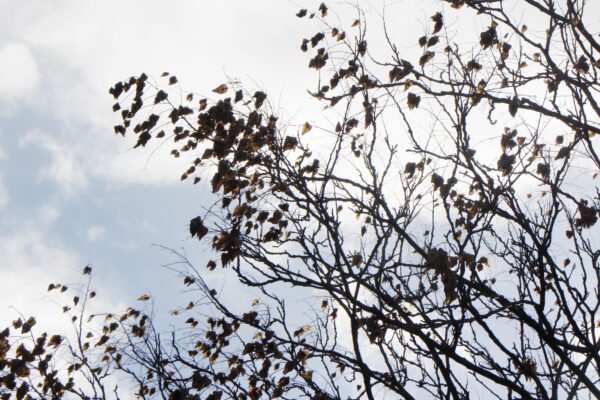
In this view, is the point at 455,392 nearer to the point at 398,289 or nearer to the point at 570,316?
the point at 570,316

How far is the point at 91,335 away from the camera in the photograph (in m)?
9.72

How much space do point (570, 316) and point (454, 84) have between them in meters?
2.52

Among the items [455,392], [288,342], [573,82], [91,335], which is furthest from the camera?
[91,335]

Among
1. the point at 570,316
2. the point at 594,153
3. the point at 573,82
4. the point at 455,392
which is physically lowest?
the point at 455,392

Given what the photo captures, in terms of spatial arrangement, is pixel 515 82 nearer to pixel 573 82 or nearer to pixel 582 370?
pixel 573 82

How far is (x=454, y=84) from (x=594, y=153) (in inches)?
59.2

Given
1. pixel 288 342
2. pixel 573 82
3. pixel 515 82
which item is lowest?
pixel 288 342

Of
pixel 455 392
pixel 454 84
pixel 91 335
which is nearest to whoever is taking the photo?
pixel 455 392

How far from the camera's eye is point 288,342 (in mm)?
6484

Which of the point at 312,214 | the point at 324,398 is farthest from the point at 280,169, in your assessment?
the point at 324,398

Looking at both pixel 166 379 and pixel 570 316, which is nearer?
pixel 570 316

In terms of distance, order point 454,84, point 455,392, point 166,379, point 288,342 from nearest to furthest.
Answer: point 455,392, point 454,84, point 288,342, point 166,379

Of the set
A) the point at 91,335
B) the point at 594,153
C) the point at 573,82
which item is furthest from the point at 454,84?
the point at 91,335

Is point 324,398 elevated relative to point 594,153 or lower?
lower
